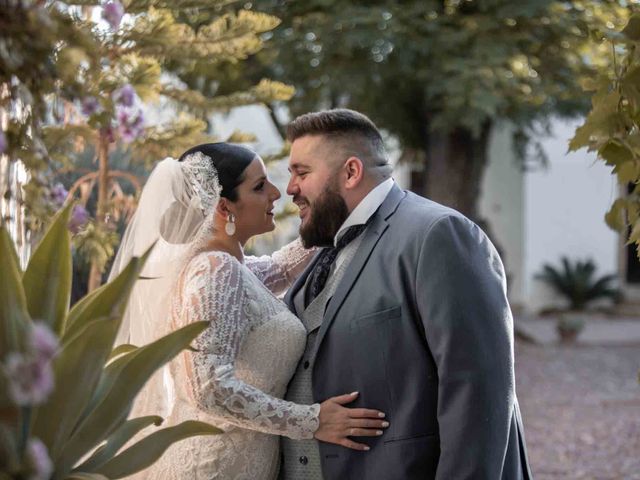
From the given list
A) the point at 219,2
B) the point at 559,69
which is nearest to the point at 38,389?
the point at 219,2

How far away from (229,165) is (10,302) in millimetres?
1475

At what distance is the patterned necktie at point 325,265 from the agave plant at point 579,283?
18461mm

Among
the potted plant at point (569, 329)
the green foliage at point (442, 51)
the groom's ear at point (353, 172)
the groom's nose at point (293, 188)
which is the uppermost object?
the green foliage at point (442, 51)

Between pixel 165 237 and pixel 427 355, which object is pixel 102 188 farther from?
pixel 427 355

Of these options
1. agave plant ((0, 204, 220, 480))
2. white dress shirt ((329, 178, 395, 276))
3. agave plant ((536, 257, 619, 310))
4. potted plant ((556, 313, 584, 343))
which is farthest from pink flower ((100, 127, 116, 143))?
agave plant ((536, 257, 619, 310))

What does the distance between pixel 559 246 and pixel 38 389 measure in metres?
21.4

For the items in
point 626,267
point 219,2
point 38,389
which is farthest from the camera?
point 626,267

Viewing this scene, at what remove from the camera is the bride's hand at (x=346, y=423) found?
9.60 ft

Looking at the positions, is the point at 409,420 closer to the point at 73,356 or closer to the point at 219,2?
the point at 73,356

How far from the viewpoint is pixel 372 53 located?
10719mm

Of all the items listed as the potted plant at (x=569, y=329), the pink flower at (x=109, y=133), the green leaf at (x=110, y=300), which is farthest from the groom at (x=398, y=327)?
the potted plant at (x=569, y=329)

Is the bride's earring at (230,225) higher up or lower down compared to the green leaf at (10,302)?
higher up

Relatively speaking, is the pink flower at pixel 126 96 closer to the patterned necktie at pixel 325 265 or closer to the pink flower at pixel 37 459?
the patterned necktie at pixel 325 265

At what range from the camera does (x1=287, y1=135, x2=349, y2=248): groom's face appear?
3225mm
